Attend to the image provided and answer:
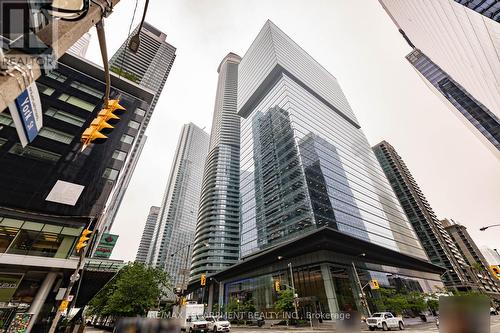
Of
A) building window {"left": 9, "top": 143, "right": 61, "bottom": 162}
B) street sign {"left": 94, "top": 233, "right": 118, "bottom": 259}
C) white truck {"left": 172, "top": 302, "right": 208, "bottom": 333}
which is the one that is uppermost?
building window {"left": 9, "top": 143, "right": 61, "bottom": 162}

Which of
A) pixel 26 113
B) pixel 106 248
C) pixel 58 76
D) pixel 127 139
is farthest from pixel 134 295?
pixel 58 76

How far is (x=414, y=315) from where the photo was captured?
45.8m

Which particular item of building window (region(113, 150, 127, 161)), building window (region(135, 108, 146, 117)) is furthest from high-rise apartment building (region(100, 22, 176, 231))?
building window (region(113, 150, 127, 161))

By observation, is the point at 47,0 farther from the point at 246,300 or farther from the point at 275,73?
the point at 275,73

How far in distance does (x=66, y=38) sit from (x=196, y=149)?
190909 millimetres

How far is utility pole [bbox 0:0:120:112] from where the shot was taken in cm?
271

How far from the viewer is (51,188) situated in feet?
72.9

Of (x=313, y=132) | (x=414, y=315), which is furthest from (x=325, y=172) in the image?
(x=414, y=315)

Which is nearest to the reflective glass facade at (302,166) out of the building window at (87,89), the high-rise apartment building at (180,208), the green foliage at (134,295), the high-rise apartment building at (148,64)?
the green foliage at (134,295)

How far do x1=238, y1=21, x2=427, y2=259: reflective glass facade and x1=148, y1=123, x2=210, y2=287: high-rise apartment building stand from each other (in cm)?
9225

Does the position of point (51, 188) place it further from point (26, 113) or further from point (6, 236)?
point (26, 113)

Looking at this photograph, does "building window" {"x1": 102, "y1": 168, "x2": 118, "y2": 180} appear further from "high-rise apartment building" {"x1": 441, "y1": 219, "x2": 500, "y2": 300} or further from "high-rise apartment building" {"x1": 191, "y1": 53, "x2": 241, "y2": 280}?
"high-rise apartment building" {"x1": 441, "y1": 219, "x2": 500, "y2": 300}

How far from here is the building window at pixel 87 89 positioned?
103 feet

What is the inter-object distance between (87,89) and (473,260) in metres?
179
